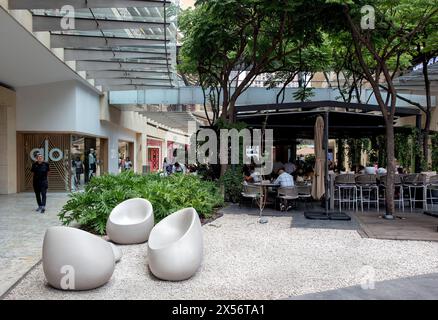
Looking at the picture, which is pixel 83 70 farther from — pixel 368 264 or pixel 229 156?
pixel 368 264

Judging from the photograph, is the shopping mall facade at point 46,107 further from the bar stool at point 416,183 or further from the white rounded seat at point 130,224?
the bar stool at point 416,183

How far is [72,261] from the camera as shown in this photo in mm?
4742

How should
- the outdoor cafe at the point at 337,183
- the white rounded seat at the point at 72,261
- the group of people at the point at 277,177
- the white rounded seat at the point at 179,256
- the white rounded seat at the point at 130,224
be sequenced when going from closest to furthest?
the white rounded seat at the point at 72,261 < the white rounded seat at the point at 179,256 < the white rounded seat at the point at 130,224 < the outdoor cafe at the point at 337,183 < the group of people at the point at 277,177

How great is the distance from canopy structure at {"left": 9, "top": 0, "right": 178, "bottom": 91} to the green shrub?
14.2 ft

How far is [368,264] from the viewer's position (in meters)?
5.99

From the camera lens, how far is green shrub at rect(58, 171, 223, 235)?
324 inches

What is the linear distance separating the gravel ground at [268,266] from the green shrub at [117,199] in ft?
3.48

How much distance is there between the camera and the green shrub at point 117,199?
8.24 m

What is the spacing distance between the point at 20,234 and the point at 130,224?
2.64 meters

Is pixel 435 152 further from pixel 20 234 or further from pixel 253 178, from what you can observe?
pixel 20 234

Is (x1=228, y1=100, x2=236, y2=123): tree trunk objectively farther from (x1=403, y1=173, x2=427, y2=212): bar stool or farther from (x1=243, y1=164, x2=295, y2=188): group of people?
(x1=403, y1=173, x2=427, y2=212): bar stool

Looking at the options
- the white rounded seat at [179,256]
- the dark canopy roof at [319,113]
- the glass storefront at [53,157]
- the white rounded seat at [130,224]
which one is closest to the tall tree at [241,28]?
the dark canopy roof at [319,113]

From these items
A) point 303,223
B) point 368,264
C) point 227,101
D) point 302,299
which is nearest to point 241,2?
point 227,101

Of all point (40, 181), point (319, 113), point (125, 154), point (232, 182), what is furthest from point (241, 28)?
point (125, 154)
